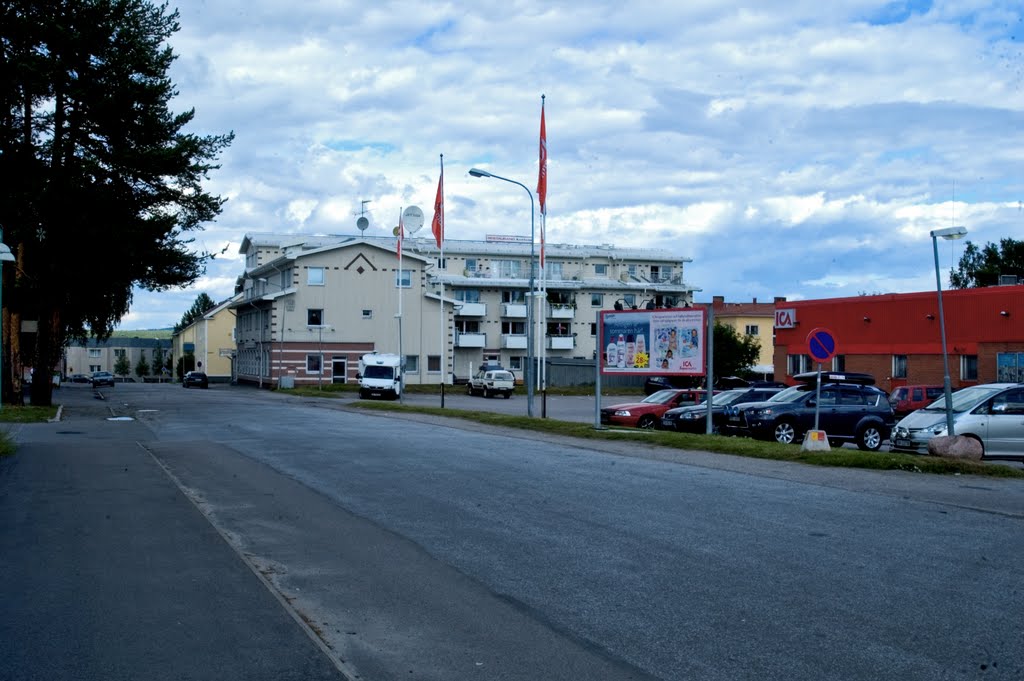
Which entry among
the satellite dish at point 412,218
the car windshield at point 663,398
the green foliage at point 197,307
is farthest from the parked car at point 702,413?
the green foliage at point 197,307

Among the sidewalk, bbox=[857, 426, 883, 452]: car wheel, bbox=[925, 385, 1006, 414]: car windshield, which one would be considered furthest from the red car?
the sidewalk

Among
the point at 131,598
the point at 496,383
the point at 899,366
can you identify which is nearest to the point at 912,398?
the point at 899,366

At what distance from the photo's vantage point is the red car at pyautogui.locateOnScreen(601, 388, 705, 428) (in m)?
31.5

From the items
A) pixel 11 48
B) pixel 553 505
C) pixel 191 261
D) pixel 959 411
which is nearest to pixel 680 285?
pixel 191 261

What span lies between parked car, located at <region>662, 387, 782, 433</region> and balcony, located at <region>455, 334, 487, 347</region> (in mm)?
51480

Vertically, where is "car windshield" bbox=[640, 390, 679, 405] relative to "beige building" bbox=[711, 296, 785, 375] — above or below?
below

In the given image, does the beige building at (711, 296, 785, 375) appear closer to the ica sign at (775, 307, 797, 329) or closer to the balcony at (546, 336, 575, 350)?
the balcony at (546, 336, 575, 350)

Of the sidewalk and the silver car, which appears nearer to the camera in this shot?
the sidewalk

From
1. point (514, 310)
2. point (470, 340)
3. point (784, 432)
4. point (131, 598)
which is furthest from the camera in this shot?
point (514, 310)

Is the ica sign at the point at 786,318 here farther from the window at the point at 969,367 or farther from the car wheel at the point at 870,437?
the car wheel at the point at 870,437

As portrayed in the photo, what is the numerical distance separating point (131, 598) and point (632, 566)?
422 cm

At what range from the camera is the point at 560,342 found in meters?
85.8

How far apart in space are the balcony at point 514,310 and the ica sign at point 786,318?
34872mm

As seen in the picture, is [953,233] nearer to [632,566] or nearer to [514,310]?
[632,566]
